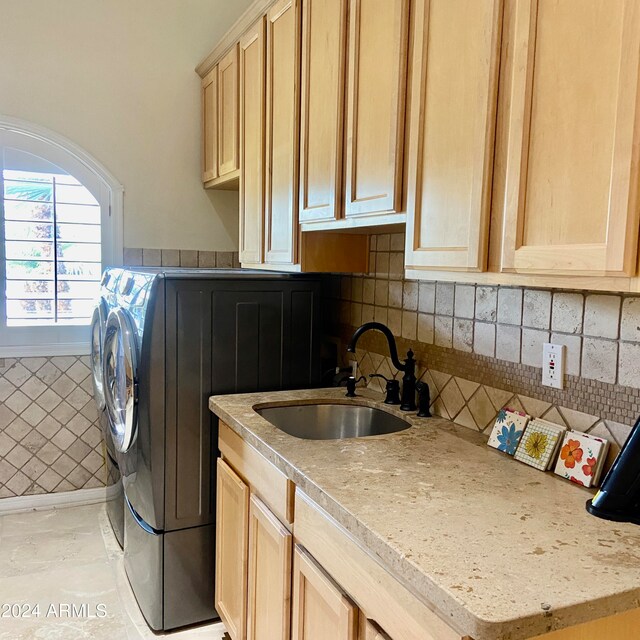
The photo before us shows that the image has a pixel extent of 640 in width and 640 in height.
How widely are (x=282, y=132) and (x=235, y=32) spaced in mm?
782

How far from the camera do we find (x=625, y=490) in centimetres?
117

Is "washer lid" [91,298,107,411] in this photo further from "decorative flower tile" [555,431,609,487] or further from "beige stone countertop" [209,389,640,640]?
"decorative flower tile" [555,431,609,487]

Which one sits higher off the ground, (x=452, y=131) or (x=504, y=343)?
(x=452, y=131)

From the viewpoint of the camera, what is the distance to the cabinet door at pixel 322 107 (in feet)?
5.98

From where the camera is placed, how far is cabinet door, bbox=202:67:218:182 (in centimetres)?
307

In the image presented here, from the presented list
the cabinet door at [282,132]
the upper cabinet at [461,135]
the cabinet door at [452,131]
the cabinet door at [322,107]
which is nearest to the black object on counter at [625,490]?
the upper cabinet at [461,135]

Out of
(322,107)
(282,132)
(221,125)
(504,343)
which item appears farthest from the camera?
(221,125)

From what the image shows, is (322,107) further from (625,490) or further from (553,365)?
(625,490)

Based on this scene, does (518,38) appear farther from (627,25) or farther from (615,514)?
(615,514)

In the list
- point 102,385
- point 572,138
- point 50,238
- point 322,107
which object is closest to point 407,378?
point 322,107

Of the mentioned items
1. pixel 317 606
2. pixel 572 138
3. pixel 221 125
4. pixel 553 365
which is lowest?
pixel 317 606

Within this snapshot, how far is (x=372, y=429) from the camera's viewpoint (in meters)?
2.12

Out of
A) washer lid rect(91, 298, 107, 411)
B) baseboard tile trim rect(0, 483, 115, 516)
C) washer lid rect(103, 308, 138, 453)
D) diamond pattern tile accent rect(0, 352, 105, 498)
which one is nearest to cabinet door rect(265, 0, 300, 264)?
washer lid rect(103, 308, 138, 453)

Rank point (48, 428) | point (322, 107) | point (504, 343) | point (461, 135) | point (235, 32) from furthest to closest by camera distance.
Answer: point (48, 428) < point (235, 32) < point (322, 107) < point (504, 343) < point (461, 135)
